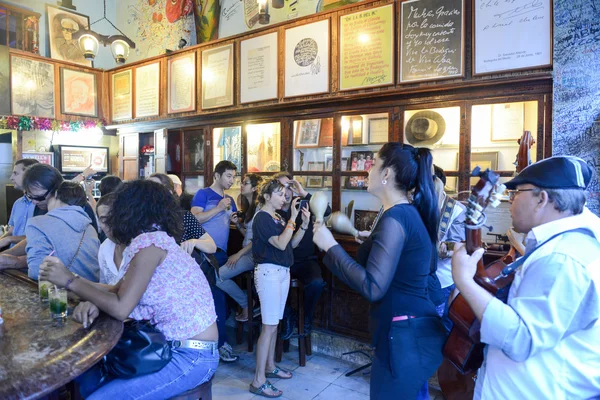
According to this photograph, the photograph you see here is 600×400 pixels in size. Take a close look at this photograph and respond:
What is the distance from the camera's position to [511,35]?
3.19m

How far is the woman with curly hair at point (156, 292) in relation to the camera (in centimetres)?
173

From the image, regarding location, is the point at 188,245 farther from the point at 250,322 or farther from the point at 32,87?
the point at 32,87

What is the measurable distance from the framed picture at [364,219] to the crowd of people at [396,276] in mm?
1141

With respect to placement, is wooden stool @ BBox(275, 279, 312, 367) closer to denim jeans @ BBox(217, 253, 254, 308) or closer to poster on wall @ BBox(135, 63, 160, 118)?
denim jeans @ BBox(217, 253, 254, 308)

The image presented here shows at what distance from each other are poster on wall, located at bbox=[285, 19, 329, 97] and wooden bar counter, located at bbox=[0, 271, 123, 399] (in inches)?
122

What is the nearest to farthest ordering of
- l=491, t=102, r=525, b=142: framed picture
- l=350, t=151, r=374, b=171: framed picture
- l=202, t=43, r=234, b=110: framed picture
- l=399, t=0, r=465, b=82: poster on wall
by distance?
l=399, t=0, r=465, b=82: poster on wall < l=491, t=102, r=525, b=142: framed picture < l=350, t=151, r=374, b=171: framed picture < l=202, t=43, r=234, b=110: framed picture

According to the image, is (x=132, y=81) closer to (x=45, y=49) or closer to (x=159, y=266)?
(x=45, y=49)

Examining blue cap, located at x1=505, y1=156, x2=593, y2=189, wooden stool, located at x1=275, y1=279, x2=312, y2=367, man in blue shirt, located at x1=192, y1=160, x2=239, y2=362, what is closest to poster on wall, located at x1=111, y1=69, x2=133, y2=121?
man in blue shirt, located at x1=192, y1=160, x2=239, y2=362

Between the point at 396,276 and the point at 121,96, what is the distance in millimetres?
5956

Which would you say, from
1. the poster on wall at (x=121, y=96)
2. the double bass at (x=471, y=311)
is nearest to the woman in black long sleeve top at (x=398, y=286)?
the double bass at (x=471, y=311)

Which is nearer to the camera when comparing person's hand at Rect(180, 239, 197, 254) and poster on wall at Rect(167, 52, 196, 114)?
person's hand at Rect(180, 239, 197, 254)

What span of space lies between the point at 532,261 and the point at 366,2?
329cm

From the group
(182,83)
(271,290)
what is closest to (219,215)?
(271,290)

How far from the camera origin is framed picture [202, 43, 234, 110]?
16.3ft
